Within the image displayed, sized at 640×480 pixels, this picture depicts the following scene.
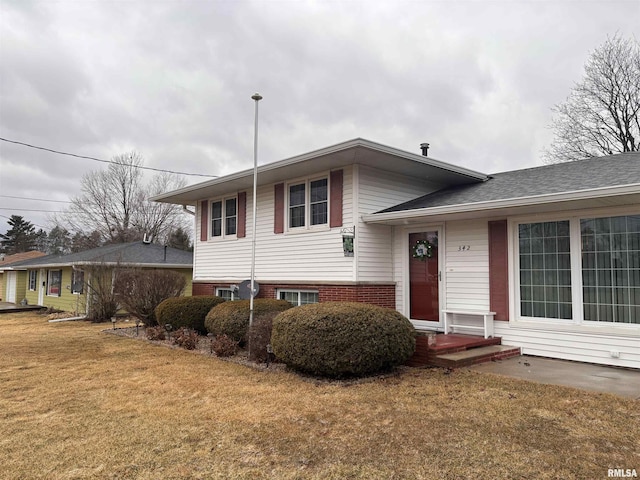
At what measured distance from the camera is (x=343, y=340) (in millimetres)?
6094

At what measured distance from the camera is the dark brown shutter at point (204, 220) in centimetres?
1362

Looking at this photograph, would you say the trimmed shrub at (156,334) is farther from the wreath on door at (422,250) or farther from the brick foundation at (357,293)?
the wreath on door at (422,250)

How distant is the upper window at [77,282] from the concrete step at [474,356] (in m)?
15.2

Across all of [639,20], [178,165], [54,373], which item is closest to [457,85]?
[639,20]

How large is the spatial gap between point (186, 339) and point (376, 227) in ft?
15.2

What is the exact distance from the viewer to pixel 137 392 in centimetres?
570

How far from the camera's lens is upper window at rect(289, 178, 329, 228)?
32.7 feet

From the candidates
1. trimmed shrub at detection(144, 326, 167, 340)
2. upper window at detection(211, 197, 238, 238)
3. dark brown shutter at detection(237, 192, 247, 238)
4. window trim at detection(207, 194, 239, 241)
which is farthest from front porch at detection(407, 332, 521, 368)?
upper window at detection(211, 197, 238, 238)

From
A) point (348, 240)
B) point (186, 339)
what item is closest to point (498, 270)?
point (348, 240)

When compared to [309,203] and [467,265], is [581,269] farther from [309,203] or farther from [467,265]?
[309,203]

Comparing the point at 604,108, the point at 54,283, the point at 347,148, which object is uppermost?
the point at 604,108

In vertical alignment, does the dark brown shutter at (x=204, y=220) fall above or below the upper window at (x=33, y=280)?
above

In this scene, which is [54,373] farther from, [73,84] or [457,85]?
[457,85]

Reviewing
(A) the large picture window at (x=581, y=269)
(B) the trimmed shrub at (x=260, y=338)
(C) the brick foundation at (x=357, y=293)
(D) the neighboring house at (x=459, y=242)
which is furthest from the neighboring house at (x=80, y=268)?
(A) the large picture window at (x=581, y=269)
